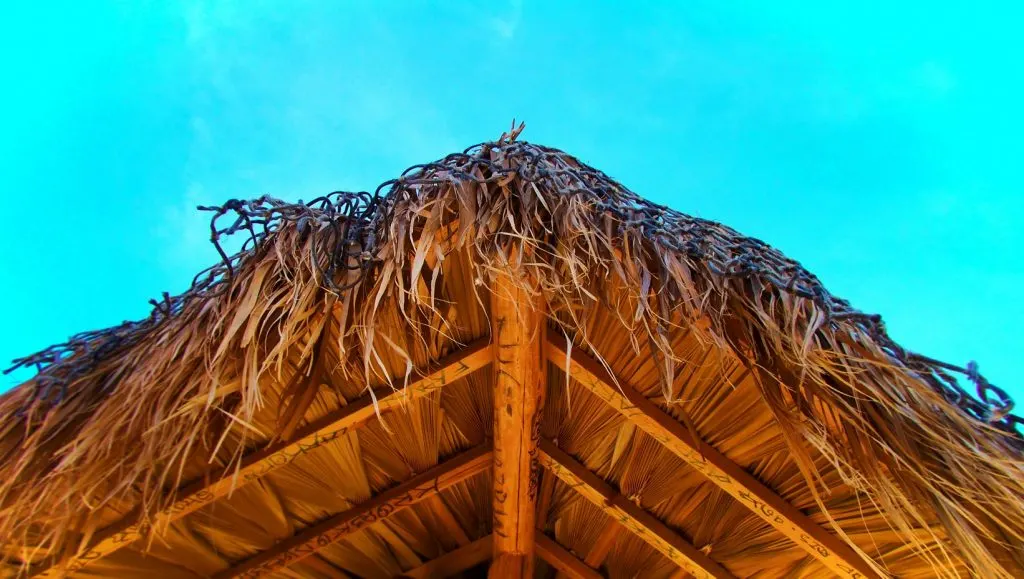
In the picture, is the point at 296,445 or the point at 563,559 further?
the point at 563,559

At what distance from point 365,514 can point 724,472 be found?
0.77 meters

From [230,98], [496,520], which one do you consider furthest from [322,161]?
[496,520]

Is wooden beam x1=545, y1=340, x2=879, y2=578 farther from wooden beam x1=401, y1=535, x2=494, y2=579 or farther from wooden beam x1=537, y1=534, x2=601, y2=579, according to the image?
wooden beam x1=401, y1=535, x2=494, y2=579

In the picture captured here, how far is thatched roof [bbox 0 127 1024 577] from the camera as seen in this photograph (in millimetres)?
1139

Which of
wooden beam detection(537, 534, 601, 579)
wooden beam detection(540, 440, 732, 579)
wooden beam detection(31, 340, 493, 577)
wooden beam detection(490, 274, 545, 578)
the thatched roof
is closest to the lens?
the thatched roof

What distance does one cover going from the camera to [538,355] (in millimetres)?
1342

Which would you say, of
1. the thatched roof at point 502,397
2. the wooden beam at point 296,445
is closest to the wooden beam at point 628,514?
the thatched roof at point 502,397

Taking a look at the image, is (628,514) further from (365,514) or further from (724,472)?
(365,514)

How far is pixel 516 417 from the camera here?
141cm

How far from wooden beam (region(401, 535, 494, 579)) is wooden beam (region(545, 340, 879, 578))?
61 cm

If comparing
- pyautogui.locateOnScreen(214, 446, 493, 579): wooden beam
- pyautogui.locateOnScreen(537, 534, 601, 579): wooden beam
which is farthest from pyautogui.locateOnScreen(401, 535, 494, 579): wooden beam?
pyautogui.locateOnScreen(214, 446, 493, 579): wooden beam

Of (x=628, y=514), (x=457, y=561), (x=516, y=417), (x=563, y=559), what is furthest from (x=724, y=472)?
(x=457, y=561)

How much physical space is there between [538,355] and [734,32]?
31.7 m

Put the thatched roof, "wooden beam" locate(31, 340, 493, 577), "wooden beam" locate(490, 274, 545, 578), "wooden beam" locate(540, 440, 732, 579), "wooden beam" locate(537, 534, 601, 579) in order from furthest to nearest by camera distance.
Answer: "wooden beam" locate(537, 534, 601, 579), "wooden beam" locate(540, 440, 732, 579), "wooden beam" locate(31, 340, 493, 577), "wooden beam" locate(490, 274, 545, 578), the thatched roof
